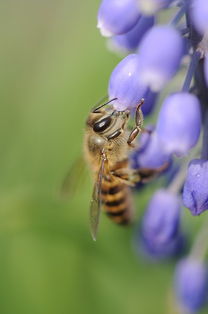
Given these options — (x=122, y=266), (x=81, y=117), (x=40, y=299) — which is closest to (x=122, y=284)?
(x=122, y=266)

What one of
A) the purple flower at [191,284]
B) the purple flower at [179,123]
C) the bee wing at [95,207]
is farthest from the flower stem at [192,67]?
the purple flower at [191,284]

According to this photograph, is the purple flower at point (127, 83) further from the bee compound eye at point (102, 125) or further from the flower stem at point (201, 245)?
the flower stem at point (201, 245)

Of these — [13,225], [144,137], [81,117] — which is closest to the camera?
[144,137]

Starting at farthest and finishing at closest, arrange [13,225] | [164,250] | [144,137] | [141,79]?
1. [13,225]
2. [164,250]
3. [144,137]
4. [141,79]

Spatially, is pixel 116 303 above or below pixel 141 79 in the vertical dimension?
below

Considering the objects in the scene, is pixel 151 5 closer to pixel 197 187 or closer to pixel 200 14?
pixel 200 14

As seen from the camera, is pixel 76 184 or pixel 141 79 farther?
pixel 76 184

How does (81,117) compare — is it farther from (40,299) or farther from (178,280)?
(178,280)
